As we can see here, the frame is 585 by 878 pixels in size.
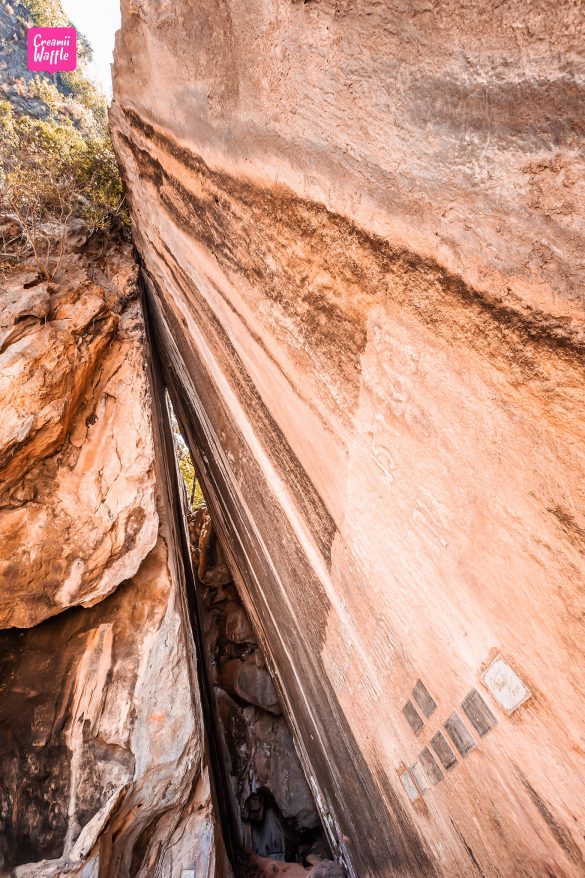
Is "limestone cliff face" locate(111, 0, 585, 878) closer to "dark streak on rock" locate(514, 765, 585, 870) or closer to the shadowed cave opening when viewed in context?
"dark streak on rock" locate(514, 765, 585, 870)

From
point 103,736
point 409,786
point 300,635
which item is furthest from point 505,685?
point 103,736

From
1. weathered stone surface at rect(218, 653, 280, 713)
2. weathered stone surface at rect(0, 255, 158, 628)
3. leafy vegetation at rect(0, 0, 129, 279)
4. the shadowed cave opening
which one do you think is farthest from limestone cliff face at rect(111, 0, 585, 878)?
weathered stone surface at rect(218, 653, 280, 713)

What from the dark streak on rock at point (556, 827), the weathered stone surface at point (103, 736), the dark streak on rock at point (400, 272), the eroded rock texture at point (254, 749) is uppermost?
the dark streak on rock at point (400, 272)

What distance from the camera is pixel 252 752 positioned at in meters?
6.40

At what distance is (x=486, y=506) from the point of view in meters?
1.32

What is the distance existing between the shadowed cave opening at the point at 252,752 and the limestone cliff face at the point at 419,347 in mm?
3890

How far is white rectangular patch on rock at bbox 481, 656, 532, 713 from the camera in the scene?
4.46 feet

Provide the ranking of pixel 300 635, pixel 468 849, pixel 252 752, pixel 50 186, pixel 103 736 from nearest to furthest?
pixel 468 849 < pixel 103 736 < pixel 300 635 < pixel 50 186 < pixel 252 752

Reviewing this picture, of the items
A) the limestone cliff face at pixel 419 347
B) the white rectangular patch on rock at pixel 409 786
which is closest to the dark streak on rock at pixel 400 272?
the limestone cliff face at pixel 419 347

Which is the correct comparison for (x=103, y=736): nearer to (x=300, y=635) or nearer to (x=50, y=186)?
(x=300, y=635)

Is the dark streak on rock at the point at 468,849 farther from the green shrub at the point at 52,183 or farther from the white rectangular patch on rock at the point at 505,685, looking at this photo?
the green shrub at the point at 52,183

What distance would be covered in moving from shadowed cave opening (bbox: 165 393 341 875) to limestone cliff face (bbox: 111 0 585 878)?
12.8ft

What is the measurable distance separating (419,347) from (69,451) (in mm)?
3337

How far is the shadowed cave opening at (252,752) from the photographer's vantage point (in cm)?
571
